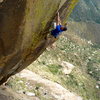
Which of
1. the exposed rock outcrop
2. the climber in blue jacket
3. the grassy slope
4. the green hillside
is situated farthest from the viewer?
the green hillside

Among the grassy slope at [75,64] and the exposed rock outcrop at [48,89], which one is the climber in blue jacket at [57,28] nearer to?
the exposed rock outcrop at [48,89]

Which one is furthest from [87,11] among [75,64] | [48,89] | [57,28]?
[57,28]

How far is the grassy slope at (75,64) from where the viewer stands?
107ft

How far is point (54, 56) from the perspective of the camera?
39.5 meters

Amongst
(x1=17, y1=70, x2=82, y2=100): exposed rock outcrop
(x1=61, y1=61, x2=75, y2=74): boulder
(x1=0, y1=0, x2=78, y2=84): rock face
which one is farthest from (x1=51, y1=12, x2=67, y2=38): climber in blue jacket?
(x1=61, y1=61, x2=75, y2=74): boulder

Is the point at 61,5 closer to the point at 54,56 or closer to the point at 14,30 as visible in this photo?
the point at 14,30

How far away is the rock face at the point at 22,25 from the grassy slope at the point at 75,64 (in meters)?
17.8

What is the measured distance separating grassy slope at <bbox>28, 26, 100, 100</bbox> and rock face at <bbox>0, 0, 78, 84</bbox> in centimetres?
1781

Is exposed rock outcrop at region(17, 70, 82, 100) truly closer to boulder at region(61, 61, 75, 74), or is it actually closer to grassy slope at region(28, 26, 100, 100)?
grassy slope at region(28, 26, 100, 100)

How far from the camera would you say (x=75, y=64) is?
41.1 m

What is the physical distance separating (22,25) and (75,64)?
31.8 metres

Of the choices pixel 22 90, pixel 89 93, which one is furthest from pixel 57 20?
pixel 89 93

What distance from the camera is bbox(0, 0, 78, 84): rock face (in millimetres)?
9195

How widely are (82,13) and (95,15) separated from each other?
4.73 m
